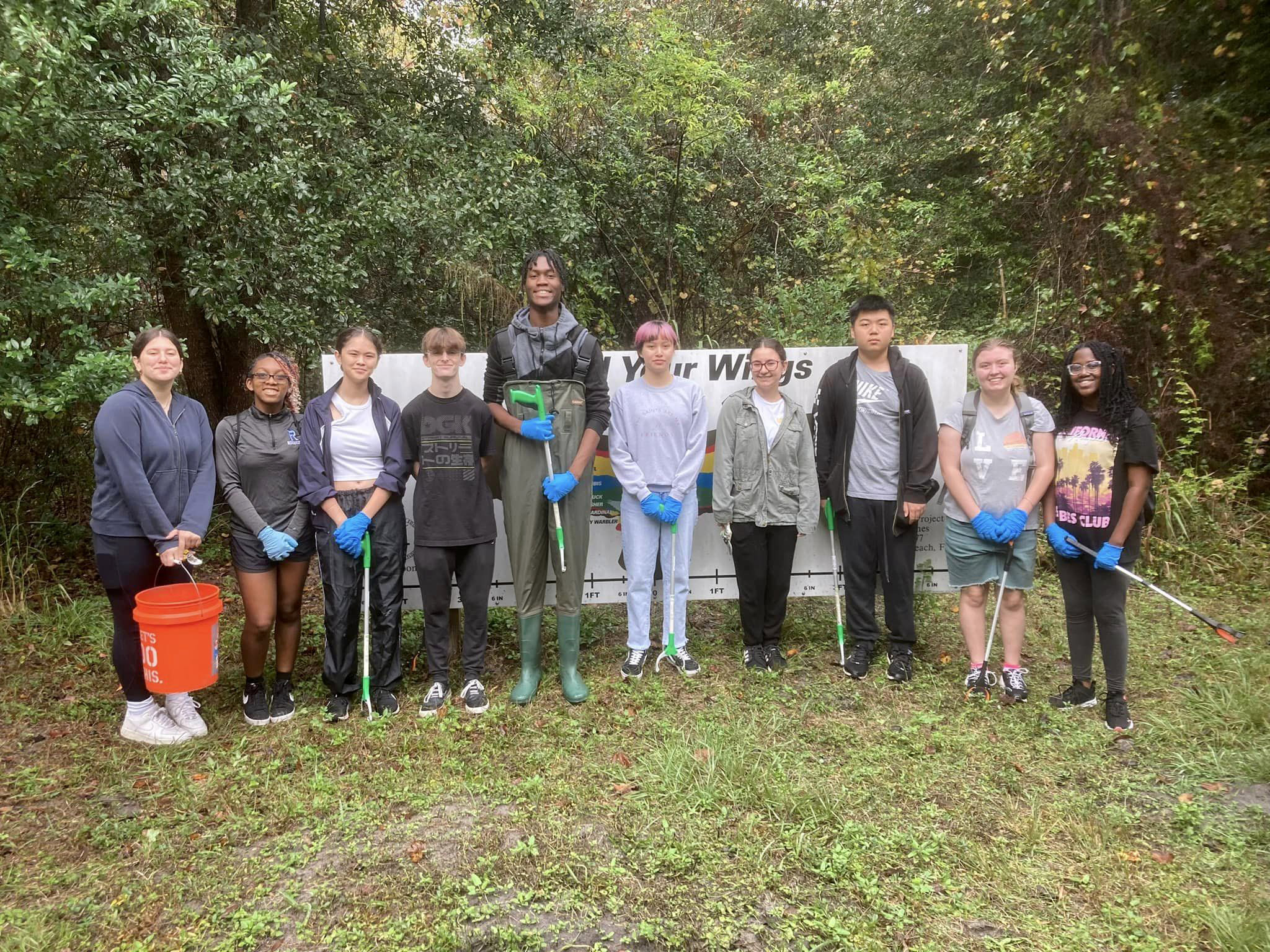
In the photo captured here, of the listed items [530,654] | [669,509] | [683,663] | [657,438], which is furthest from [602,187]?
[530,654]

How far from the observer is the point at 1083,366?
3820mm

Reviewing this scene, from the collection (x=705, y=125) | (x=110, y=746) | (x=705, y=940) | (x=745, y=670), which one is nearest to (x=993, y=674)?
(x=745, y=670)

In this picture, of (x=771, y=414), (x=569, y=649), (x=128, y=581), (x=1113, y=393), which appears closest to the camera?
(x=128, y=581)

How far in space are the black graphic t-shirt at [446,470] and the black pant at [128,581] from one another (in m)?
1.12

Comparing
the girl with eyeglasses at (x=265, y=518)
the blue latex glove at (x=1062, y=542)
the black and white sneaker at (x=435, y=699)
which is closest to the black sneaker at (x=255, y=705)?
the girl with eyeglasses at (x=265, y=518)

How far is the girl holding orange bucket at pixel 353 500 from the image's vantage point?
394cm

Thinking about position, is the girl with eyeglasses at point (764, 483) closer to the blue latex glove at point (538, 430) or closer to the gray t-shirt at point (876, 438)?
the gray t-shirt at point (876, 438)

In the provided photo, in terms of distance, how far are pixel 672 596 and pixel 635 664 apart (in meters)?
0.42

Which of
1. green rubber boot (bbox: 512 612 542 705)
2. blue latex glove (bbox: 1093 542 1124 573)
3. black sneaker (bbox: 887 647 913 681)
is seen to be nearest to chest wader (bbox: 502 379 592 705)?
green rubber boot (bbox: 512 612 542 705)

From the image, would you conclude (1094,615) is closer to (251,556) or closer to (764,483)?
(764,483)

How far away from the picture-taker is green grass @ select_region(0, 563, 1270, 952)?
104 inches

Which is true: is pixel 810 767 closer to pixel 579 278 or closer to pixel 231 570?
pixel 231 570

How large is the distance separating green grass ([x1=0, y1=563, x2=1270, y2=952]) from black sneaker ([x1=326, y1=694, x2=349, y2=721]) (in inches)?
3.2

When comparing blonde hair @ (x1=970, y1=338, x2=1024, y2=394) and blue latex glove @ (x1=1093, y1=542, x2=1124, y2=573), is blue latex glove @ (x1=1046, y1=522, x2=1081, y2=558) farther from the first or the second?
blonde hair @ (x1=970, y1=338, x2=1024, y2=394)
